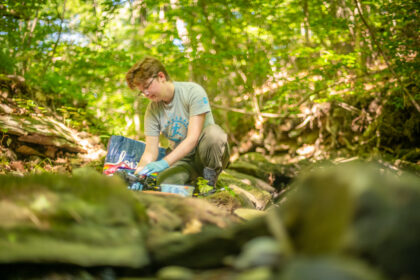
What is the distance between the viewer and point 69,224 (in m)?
1.01

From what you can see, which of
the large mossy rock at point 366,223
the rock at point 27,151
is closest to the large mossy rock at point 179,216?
the large mossy rock at point 366,223

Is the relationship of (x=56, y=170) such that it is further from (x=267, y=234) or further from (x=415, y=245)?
(x=415, y=245)

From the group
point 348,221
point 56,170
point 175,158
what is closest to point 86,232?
point 348,221

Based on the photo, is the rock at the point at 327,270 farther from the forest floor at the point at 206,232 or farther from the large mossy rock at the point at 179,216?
the large mossy rock at the point at 179,216

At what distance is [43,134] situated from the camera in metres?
3.70

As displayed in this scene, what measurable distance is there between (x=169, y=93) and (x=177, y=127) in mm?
376

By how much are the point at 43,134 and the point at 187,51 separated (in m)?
2.84

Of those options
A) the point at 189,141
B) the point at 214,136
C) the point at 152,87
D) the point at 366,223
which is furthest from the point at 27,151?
the point at 366,223

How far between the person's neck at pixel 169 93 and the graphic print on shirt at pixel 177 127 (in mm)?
201

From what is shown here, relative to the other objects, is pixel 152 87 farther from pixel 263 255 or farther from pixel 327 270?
pixel 327 270

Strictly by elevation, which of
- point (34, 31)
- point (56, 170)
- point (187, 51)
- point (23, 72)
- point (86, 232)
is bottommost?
point (56, 170)

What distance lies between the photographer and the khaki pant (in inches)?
→ 116

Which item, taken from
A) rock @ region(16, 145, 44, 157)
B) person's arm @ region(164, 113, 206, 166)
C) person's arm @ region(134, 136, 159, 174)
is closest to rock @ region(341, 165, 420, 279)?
person's arm @ region(164, 113, 206, 166)

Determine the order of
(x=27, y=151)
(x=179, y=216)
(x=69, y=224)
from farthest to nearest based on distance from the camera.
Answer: (x=27, y=151) → (x=179, y=216) → (x=69, y=224)
